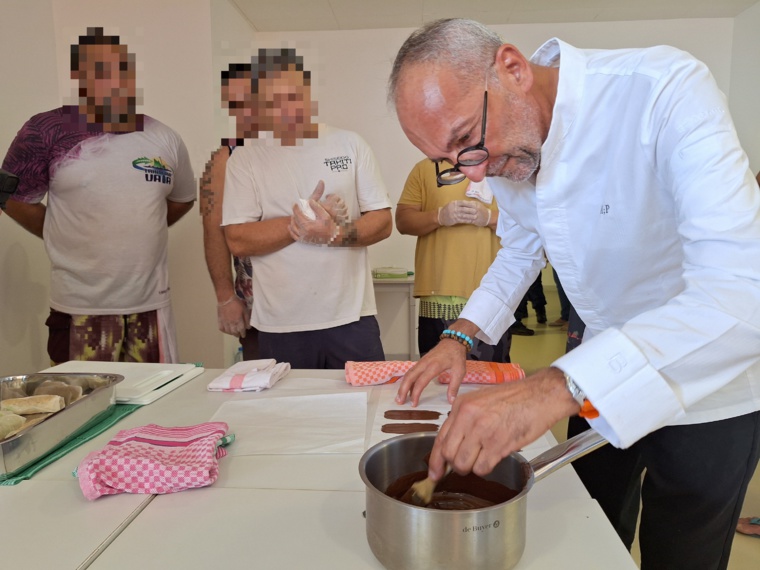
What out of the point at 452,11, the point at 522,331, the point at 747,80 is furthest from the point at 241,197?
→ the point at 747,80

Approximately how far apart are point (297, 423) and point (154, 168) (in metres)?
1.33

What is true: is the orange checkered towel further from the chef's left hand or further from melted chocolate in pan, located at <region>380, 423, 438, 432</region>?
→ the chef's left hand

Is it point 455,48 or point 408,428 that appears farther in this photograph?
point 408,428

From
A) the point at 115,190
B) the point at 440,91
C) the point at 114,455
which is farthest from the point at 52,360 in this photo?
the point at 440,91

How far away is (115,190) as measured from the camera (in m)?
1.95

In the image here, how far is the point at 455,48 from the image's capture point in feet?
2.72

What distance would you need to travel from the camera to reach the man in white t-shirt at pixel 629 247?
649 mm

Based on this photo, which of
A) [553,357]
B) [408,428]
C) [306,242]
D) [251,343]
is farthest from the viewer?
[553,357]

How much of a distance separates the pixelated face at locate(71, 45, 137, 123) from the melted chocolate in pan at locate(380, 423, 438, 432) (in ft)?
4.76

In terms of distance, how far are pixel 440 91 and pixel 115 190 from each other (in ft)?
4.98

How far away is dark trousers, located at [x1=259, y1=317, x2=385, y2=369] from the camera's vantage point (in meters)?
1.80

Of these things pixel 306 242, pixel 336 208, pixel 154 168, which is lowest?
pixel 306 242

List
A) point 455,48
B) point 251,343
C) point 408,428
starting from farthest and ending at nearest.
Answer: point 251,343, point 408,428, point 455,48

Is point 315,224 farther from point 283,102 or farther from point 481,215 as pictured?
point 481,215
